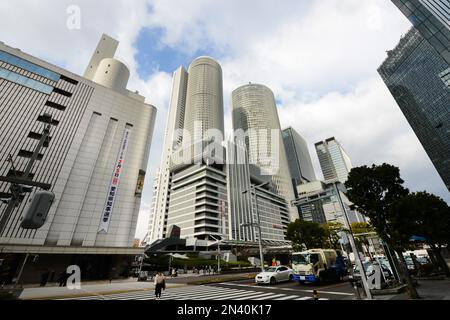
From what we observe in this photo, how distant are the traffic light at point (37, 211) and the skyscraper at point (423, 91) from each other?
90176mm

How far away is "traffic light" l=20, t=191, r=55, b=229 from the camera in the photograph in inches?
153

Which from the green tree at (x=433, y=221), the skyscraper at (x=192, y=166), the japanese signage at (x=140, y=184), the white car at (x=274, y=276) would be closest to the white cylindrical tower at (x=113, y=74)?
the japanese signage at (x=140, y=184)

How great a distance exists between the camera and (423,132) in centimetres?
7850

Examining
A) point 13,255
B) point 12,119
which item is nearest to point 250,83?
point 12,119

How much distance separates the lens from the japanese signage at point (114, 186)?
99.3 feet

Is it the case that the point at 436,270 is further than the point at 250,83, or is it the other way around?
the point at 250,83

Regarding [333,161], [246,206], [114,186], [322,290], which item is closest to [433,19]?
[322,290]

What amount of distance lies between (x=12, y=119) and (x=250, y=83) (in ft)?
487

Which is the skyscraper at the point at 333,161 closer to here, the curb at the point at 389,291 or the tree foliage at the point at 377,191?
the tree foliage at the point at 377,191

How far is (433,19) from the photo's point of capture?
2939cm
